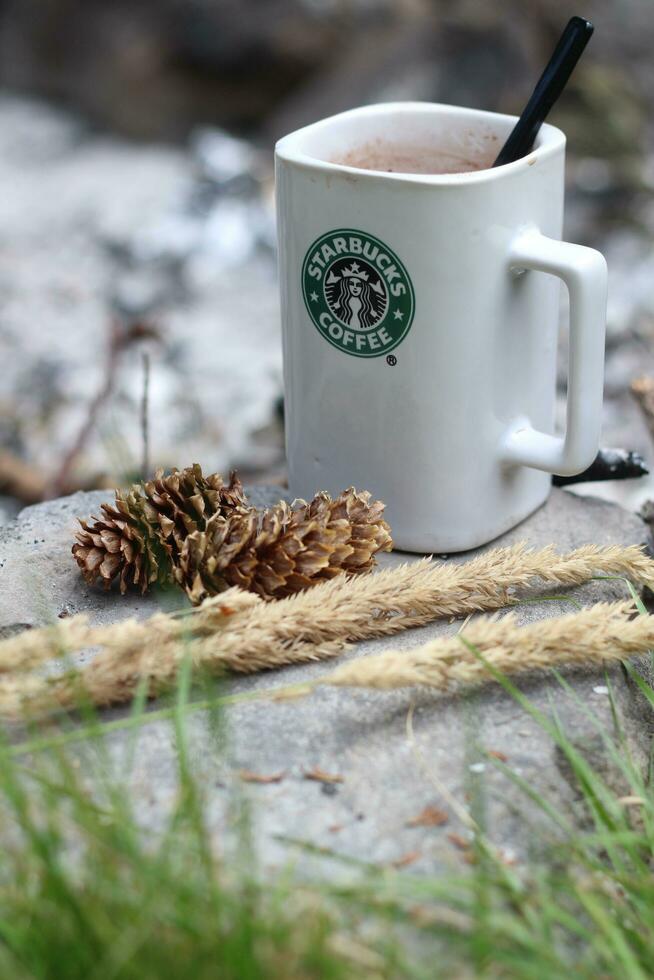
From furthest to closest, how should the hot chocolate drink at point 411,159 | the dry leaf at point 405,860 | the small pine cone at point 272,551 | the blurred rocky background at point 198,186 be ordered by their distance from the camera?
the blurred rocky background at point 198,186 → the hot chocolate drink at point 411,159 → the small pine cone at point 272,551 → the dry leaf at point 405,860

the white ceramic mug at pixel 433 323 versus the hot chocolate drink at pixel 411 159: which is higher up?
the hot chocolate drink at pixel 411 159

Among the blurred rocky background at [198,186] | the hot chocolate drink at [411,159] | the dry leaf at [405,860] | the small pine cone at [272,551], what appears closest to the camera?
the dry leaf at [405,860]

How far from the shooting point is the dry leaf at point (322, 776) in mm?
825

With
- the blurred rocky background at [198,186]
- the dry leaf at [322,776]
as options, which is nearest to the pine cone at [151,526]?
the dry leaf at [322,776]

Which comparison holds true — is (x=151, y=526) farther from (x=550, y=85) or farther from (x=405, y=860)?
(x=550, y=85)

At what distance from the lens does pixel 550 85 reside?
107 cm

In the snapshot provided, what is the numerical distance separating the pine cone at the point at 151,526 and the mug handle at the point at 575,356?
295mm

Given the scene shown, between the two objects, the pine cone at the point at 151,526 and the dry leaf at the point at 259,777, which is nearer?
the dry leaf at the point at 259,777

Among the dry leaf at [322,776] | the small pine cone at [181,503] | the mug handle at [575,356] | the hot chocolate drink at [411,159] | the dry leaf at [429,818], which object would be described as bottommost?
the dry leaf at [429,818]

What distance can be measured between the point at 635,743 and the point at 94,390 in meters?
1.72

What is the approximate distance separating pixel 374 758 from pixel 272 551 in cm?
22

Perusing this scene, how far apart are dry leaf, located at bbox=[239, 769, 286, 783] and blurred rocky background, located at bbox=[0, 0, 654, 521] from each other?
35.1 inches

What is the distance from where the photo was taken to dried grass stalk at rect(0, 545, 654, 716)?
813mm

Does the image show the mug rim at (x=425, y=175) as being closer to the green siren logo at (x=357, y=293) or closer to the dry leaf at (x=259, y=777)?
the green siren logo at (x=357, y=293)
